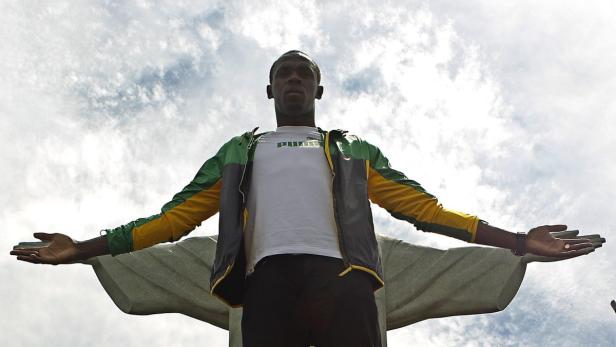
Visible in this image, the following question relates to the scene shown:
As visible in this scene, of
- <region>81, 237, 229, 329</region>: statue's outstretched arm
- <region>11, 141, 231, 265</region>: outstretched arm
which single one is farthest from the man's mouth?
<region>81, 237, 229, 329</region>: statue's outstretched arm

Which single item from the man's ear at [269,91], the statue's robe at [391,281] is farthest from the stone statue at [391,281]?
the man's ear at [269,91]

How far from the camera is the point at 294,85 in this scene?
4.49 m

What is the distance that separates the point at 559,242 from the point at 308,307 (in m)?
1.45

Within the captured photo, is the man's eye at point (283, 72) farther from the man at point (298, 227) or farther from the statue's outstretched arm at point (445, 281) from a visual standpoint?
the statue's outstretched arm at point (445, 281)

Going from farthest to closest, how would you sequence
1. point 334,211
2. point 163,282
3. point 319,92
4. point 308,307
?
1. point 163,282
2. point 319,92
3. point 334,211
4. point 308,307

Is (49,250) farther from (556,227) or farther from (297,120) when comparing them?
(556,227)

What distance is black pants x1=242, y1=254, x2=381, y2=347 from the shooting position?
345 centimetres

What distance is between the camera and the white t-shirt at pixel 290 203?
147 inches

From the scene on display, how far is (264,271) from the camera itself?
12.0ft

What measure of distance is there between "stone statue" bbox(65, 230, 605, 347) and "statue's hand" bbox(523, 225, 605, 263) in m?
4.11

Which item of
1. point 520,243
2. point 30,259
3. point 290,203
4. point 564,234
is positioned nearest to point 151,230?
point 30,259

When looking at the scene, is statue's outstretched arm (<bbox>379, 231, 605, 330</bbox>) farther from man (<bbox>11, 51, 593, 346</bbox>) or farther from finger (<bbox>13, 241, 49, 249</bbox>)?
finger (<bbox>13, 241, 49, 249</bbox>)

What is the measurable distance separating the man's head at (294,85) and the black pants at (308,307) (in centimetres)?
117

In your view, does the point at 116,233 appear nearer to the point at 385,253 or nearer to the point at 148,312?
the point at 148,312
